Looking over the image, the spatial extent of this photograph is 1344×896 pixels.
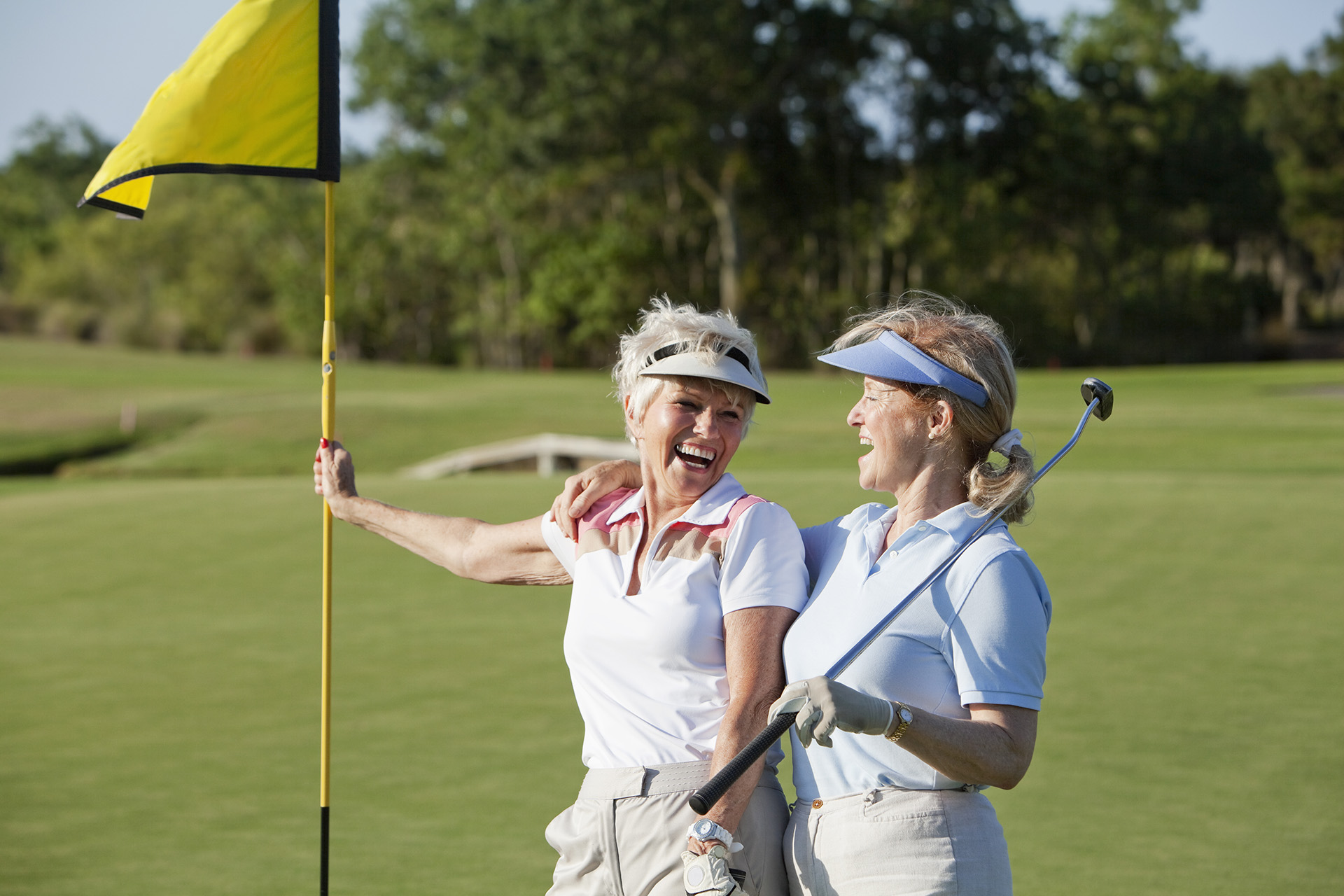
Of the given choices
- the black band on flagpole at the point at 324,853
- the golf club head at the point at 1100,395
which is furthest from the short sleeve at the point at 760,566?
the black band on flagpole at the point at 324,853

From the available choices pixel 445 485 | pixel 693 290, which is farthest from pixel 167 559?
pixel 693 290

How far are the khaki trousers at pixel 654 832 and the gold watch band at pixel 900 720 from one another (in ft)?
1.37

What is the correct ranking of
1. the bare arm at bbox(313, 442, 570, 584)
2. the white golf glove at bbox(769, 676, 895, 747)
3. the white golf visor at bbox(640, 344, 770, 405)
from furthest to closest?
the bare arm at bbox(313, 442, 570, 584), the white golf visor at bbox(640, 344, 770, 405), the white golf glove at bbox(769, 676, 895, 747)

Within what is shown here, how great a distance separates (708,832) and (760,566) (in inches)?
17.3

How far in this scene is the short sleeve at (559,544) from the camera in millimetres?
2754

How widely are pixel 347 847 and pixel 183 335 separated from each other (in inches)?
2112

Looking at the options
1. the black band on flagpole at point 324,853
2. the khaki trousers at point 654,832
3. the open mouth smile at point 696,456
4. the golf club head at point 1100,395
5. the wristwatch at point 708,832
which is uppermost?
the golf club head at point 1100,395

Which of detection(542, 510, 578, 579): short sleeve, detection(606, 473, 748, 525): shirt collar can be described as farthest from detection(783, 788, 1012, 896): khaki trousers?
detection(542, 510, 578, 579): short sleeve

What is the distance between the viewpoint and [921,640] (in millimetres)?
2117

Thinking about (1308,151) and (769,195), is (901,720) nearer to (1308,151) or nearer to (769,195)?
(769,195)

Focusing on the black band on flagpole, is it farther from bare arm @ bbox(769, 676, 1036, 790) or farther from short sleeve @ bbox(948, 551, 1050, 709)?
short sleeve @ bbox(948, 551, 1050, 709)

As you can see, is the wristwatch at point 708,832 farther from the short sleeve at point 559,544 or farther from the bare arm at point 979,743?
the short sleeve at point 559,544

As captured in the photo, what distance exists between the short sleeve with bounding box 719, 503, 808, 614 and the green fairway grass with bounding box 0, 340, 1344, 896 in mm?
1827

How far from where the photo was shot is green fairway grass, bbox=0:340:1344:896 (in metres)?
4.06
